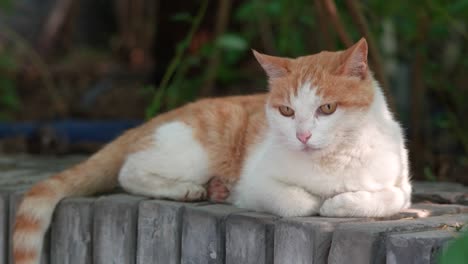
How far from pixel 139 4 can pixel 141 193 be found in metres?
5.08

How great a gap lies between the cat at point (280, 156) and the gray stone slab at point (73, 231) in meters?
0.06

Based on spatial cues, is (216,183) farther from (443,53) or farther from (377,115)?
(443,53)

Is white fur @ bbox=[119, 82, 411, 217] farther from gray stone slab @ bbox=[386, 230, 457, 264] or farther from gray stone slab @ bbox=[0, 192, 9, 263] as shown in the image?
gray stone slab @ bbox=[0, 192, 9, 263]

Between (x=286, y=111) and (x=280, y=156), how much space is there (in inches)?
6.6

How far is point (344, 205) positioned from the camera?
7.63 feet

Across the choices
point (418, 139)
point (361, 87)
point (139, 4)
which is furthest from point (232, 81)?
point (361, 87)

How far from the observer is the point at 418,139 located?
4469 mm

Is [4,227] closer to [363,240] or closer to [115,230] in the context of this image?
[115,230]

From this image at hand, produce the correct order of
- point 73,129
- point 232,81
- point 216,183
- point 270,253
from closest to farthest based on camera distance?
point 270,253, point 216,183, point 73,129, point 232,81

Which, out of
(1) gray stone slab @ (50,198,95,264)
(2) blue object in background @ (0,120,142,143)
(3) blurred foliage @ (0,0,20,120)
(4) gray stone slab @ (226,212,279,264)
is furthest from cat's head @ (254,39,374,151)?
(3) blurred foliage @ (0,0,20,120)

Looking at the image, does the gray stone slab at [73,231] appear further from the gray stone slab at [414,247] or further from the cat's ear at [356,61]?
the gray stone slab at [414,247]

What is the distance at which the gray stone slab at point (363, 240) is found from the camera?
2.10 meters

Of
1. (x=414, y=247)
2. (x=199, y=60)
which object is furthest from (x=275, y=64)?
(x=199, y=60)

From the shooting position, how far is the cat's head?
233cm
